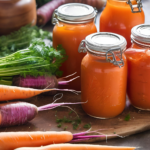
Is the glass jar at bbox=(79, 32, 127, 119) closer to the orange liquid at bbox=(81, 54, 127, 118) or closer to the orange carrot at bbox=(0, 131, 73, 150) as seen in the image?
the orange liquid at bbox=(81, 54, 127, 118)

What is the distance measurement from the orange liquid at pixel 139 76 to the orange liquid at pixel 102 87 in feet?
0.19

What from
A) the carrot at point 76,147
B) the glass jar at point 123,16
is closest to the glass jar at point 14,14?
the glass jar at point 123,16

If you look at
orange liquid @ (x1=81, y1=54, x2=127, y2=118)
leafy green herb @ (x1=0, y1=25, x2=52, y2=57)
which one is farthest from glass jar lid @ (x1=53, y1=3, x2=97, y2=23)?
leafy green herb @ (x1=0, y1=25, x2=52, y2=57)

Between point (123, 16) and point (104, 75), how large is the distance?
1.28ft

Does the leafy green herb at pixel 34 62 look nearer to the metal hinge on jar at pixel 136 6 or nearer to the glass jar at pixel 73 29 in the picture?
the glass jar at pixel 73 29

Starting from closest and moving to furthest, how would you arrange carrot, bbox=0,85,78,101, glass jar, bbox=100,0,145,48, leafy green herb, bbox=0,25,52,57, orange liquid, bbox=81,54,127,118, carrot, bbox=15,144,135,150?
carrot, bbox=15,144,135,150
orange liquid, bbox=81,54,127,118
carrot, bbox=0,85,78,101
glass jar, bbox=100,0,145,48
leafy green herb, bbox=0,25,52,57

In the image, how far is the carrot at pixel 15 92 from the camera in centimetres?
118

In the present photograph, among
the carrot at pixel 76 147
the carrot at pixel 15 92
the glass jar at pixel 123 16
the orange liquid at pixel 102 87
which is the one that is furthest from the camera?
the glass jar at pixel 123 16

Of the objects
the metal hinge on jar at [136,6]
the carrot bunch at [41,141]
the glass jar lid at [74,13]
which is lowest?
the carrot bunch at [41,141]

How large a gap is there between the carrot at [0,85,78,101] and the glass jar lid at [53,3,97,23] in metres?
0.34

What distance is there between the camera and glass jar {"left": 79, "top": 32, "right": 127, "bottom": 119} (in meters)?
1.05

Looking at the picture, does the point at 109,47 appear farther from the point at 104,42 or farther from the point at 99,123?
the point at 99,123

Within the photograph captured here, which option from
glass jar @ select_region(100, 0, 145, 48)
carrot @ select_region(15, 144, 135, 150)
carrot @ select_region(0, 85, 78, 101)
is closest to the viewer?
carrot @ select_region(15, 144, 135, 150)

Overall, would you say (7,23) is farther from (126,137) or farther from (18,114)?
(126,137)
